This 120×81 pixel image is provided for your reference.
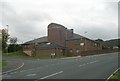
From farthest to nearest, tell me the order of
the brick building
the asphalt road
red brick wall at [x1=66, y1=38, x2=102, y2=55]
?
1. red brick wall at [x1=66, y1=38, x2=102, y2=55]
2. the brick building
3. the asphalt road

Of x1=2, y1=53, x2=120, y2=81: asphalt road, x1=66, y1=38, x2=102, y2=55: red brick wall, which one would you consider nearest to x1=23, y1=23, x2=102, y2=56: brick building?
x1=66, y1=38, x2=102, y2=55: red brick wall

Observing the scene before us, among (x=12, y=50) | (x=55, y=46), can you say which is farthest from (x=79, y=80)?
(x=12, y=50)

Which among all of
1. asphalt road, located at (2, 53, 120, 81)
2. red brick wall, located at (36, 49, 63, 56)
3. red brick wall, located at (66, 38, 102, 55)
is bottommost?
asphalt road, located at (2, 53, 120, 81)

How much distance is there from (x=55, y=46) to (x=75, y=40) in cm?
1095

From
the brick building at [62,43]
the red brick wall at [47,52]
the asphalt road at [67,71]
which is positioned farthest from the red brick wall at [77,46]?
the asphalt road at [67,71]

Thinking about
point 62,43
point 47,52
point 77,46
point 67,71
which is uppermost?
point 62,43

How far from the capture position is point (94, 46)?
96125mm

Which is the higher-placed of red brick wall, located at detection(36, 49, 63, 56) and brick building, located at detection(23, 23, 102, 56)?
brick building, located at detection(23, 23, 102, 56)

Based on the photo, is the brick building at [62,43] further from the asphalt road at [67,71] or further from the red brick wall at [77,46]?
the asphalt road at [67,71]

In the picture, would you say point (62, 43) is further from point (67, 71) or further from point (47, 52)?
point (67, 71)

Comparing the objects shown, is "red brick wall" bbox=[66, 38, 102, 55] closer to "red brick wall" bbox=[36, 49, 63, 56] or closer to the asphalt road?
"red brick wall" bbox=[36, 49, 63, 56]

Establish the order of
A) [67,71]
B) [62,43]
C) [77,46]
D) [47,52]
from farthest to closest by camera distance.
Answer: [62,43]
[77,46]
[47,52]
[67,71]

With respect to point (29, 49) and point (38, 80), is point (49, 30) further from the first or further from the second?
point (38, 80)

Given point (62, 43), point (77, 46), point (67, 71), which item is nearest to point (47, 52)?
point (62, 43)
